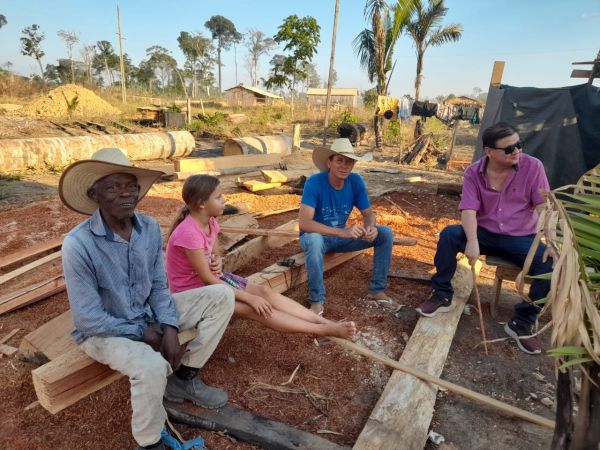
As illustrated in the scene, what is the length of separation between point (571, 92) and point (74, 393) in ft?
25.0

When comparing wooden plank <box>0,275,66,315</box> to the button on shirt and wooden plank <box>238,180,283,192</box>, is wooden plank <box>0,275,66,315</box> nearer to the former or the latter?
the button on shirt

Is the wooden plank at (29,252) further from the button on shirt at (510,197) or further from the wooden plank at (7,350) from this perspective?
→ the button on shirt at (510,197)

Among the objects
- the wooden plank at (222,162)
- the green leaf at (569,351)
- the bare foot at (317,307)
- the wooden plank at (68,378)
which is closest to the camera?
the green leaf at (569,351)

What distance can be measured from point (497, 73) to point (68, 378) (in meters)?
7.67

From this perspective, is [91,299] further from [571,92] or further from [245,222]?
[571,92]

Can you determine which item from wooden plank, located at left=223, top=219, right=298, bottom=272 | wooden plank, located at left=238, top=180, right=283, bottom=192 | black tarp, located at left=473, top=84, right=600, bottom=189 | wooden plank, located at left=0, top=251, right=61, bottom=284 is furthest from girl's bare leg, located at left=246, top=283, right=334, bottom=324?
black tarp, located at left=473, top=84, right=600, bottom=189

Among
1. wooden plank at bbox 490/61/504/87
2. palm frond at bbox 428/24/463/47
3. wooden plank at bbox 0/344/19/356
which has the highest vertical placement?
palm frond at bbox 428/24/463/47

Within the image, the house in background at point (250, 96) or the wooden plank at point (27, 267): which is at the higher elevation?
the house in background at point (250, 96)

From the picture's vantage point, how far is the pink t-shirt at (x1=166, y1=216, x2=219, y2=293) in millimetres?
2576

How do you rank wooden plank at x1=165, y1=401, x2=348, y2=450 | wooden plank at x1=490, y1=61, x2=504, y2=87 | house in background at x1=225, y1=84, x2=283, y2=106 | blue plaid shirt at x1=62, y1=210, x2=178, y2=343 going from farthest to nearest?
house in background at x1=225, y1=84, x2=283, y2=106 < wooden plank at x1=490, y1=61, x2=504, y2=87 < wooden plank at x1=165, y1=401, x2=348, y2=450 < blue plaid shirt at x1=62, y1=210, x2=178, y2=343

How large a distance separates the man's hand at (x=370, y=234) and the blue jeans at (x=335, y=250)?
0.09 meters

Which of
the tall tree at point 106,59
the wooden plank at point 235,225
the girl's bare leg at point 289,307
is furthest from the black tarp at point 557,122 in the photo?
the tall tree at point 106,59

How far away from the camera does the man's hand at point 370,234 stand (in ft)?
11.6

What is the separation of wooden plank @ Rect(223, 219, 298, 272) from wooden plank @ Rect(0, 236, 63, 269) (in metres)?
1.97
